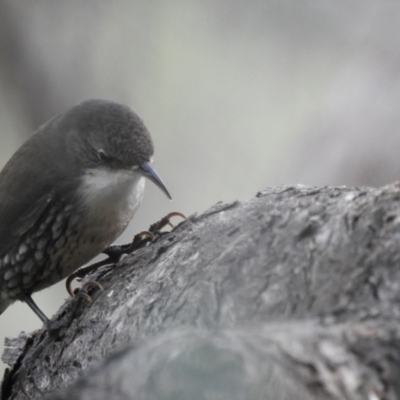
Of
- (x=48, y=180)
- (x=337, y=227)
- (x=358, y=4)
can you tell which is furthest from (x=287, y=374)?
(x=358, y=4)

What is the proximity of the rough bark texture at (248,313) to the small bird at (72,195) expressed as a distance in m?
0.27

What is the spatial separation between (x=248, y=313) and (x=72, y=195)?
1.42 meters

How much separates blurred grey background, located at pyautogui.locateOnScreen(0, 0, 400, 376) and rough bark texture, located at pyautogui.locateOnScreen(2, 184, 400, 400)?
2.55 metres

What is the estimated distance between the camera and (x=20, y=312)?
7.12 meters

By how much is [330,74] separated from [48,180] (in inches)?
120

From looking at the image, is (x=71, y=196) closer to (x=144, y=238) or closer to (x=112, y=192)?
(x=112, y=192)

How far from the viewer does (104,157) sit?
340 centimetres

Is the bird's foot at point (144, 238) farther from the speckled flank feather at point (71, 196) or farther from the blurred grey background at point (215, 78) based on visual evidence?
the blurred grey background at point (215, 78)

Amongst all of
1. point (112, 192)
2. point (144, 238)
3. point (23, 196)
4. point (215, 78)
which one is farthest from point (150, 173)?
point (215, 78)

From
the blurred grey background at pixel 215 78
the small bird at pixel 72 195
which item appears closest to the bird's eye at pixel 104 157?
the small bird at pixel 72 195

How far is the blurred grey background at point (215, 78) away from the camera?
5.44m

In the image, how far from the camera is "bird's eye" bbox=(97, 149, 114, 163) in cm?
338

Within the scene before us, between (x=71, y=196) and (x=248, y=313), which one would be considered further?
(x=71, y=196)

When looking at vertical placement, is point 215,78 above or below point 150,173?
above
